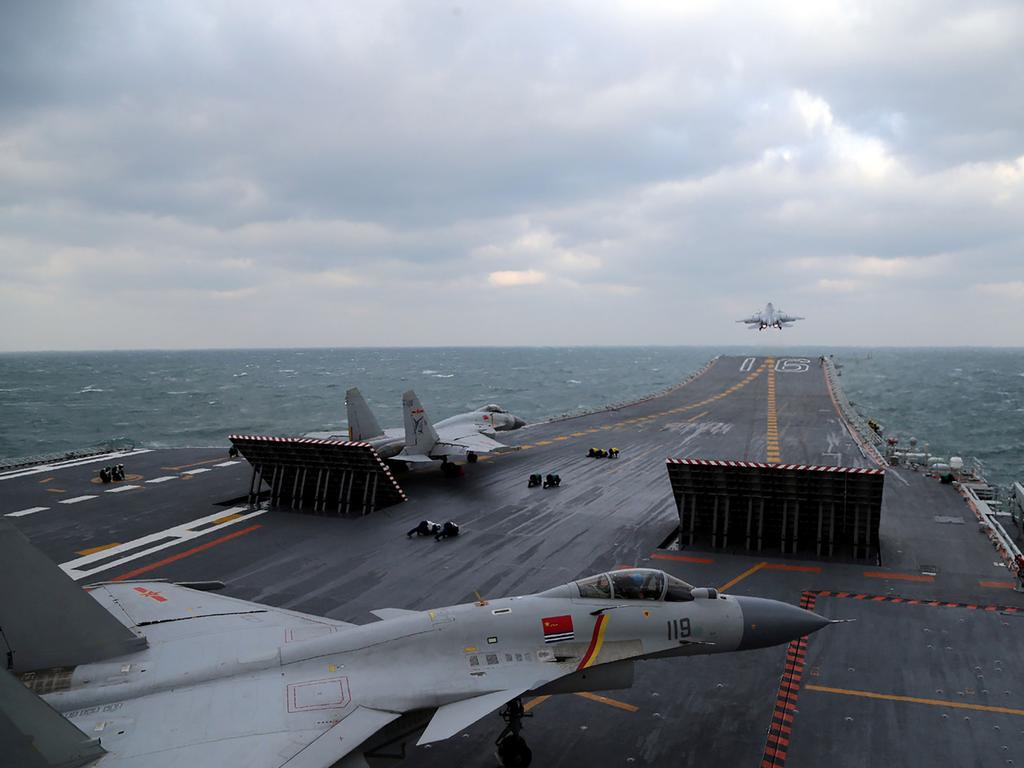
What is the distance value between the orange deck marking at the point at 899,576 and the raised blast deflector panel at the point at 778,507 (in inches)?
58.0

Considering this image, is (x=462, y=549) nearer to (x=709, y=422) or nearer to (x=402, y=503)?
(x=402, y=503)

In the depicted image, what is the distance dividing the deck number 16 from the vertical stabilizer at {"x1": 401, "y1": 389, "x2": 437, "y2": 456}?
77.3ft

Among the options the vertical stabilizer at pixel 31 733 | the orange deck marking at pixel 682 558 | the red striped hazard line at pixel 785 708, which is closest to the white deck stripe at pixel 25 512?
the vertical stabilizer at pixel 31 733

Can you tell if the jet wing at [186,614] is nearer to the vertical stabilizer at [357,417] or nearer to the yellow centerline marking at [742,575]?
the yellow centerline marking at [742,575]

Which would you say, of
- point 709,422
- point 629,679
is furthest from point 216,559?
point 709,422

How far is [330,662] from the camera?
10.6 m

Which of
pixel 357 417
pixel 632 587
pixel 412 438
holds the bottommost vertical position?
pixel 412 438

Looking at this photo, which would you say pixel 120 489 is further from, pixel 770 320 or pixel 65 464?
pixel 770 320

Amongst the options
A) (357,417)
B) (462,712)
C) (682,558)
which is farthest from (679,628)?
(357,417)

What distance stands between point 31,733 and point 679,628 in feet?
31.2

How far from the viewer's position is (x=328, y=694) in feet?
32.9

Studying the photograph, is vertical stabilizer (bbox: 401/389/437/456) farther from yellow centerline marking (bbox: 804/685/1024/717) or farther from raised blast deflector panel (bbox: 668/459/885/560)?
yellow centerline marking (bbox: 804/685/1024/717)

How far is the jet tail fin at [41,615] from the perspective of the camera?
999cm

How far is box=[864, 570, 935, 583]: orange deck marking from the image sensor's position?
65.3 ft
